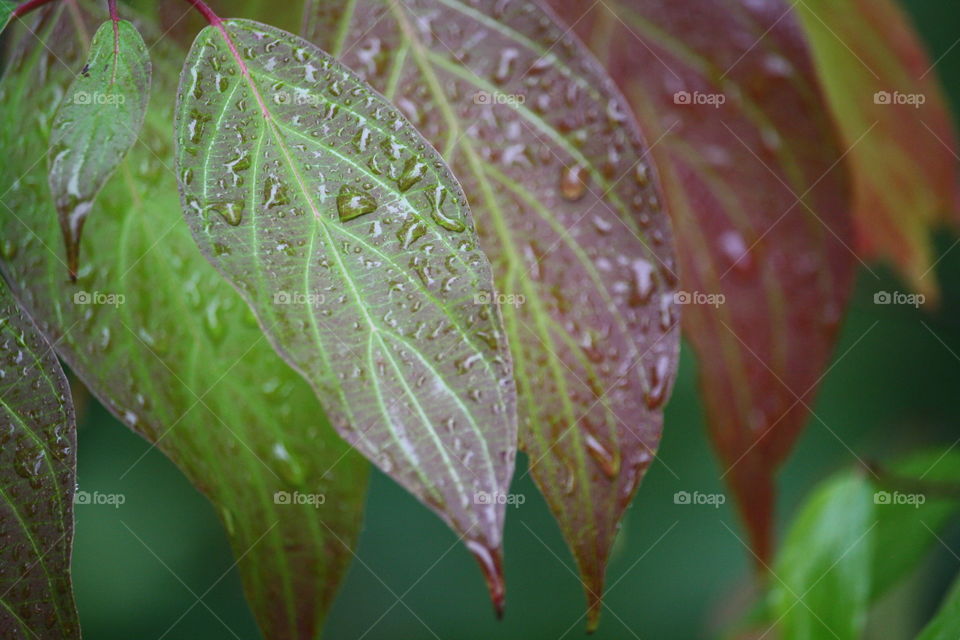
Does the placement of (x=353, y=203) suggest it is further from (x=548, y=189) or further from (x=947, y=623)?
(x=947, y=623)

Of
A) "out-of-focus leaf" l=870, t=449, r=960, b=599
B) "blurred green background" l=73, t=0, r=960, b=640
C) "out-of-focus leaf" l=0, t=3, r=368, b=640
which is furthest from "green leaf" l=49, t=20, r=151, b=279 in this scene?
"out-of-focus leaf" l=870, t=449, r=960, b=599

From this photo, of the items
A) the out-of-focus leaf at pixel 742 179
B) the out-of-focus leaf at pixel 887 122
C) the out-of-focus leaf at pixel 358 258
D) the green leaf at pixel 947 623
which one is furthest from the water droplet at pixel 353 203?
the green leaf at pixel 947 623

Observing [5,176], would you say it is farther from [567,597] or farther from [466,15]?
[567,597]

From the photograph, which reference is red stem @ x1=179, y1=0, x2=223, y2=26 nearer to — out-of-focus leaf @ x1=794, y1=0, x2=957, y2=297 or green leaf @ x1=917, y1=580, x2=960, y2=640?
out-of-focus leaf @ x1=794, y1=0, x2=957, y2=297

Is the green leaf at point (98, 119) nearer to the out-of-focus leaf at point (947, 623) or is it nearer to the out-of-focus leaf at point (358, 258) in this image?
the out-of-focus leaf at point (358, 258)

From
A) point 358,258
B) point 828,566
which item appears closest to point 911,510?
point 828,566

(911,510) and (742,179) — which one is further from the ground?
(742,179)
